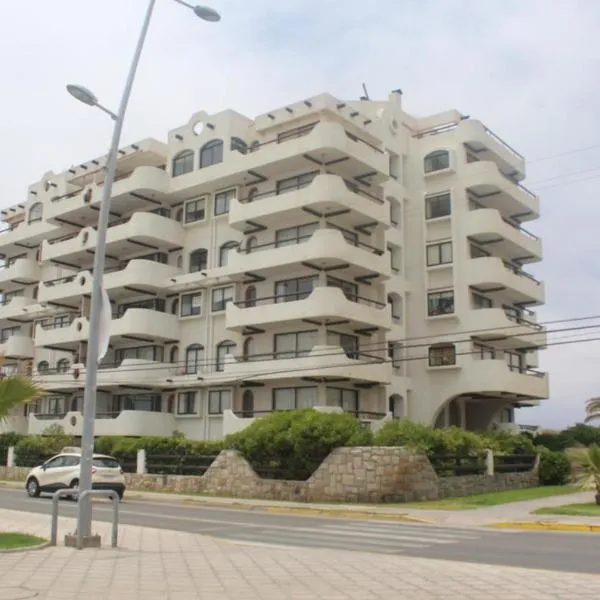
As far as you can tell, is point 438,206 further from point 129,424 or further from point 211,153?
point 129,424

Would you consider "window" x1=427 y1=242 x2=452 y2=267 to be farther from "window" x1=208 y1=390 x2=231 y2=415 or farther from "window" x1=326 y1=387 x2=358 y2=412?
"window" x1=208 y1=390 x2=231 y2=415

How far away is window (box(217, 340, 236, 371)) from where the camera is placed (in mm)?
42438

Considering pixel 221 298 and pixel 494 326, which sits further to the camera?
pixel 221 298

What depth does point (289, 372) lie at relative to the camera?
123 ft

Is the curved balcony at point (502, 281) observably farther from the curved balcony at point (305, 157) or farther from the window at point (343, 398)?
the window at point (343, 398)

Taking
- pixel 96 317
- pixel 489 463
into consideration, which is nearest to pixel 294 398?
pixel 489 463

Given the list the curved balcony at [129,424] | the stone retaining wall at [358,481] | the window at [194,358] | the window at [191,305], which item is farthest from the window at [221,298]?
the stone retaining wall at [358,481]

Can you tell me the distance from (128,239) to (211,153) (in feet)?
22.4

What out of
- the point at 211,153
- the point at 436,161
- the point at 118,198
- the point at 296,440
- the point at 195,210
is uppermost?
the point at 211,153

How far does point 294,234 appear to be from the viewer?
40.7 m

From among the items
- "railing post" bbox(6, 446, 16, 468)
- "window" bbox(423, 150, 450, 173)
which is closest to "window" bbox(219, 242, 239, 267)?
"window" bbox(423, 150, 450, 173)

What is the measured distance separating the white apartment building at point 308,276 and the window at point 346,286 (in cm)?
10

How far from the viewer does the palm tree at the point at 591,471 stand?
987 inches

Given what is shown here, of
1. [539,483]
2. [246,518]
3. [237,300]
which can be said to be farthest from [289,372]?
[246,518]
